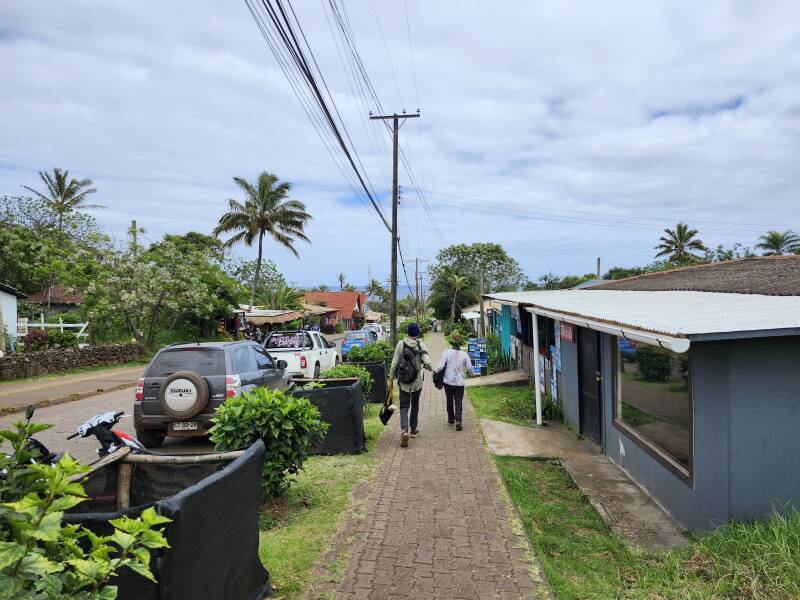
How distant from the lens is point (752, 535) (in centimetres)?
401

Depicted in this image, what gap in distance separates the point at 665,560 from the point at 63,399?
13.9 meters

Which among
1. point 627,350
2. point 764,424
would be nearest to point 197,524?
point 764,424

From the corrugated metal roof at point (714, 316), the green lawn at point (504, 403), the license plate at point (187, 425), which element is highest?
the corrugated metal roof at point (714, 316)

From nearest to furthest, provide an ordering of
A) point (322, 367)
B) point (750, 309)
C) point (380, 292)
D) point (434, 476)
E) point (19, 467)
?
point (19, 467) < point (750, 309) < point (434, 476) < point (322, 367) < point (380, 292)

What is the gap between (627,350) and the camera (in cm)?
687

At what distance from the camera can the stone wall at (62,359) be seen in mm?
16891

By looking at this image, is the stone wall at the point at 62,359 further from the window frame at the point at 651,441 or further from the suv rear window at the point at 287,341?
the window frame at the point at 651,441

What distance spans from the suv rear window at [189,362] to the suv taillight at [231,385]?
0.55 feet

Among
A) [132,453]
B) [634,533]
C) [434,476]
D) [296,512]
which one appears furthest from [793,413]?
[132,453]

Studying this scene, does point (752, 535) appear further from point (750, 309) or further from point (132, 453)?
point (132, 453)

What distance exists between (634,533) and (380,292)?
101 metres

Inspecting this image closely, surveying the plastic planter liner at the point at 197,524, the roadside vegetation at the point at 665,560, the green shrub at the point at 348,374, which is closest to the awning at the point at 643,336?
the roadside vegetation at the point at 665,560

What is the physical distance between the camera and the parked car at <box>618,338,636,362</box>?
668cm

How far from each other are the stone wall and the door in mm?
16303
